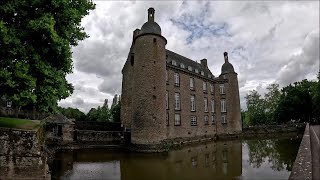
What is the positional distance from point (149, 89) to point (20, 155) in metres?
15.3

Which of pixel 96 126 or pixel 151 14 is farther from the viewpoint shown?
pixel 96 126

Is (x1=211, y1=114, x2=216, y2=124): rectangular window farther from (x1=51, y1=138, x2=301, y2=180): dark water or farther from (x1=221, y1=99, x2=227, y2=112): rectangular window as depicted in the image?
(x1=51, y1=138, x2=301, y2=180): dark water

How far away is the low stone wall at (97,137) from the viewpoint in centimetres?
2220

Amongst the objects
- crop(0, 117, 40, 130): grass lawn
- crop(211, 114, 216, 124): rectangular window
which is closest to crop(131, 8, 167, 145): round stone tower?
crop(0, 117, 40, 130): grass lawn

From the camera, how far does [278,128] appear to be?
36.8 meters

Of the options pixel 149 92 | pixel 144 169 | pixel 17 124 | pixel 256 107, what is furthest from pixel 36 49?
pixel 256 107

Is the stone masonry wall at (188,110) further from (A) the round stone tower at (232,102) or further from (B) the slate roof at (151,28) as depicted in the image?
(B) the slate roof at (151,28)

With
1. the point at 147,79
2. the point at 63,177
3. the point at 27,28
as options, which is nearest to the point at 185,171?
the point at 63,177

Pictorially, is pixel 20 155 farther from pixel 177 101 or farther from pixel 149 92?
pixel 177 101

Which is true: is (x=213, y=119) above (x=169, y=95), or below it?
below

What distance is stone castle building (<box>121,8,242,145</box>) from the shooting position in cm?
2138

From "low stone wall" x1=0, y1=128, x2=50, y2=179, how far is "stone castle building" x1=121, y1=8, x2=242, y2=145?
14046 millimetres

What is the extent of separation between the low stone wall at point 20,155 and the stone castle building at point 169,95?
46.1 feet

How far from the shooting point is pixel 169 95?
26.1 m
